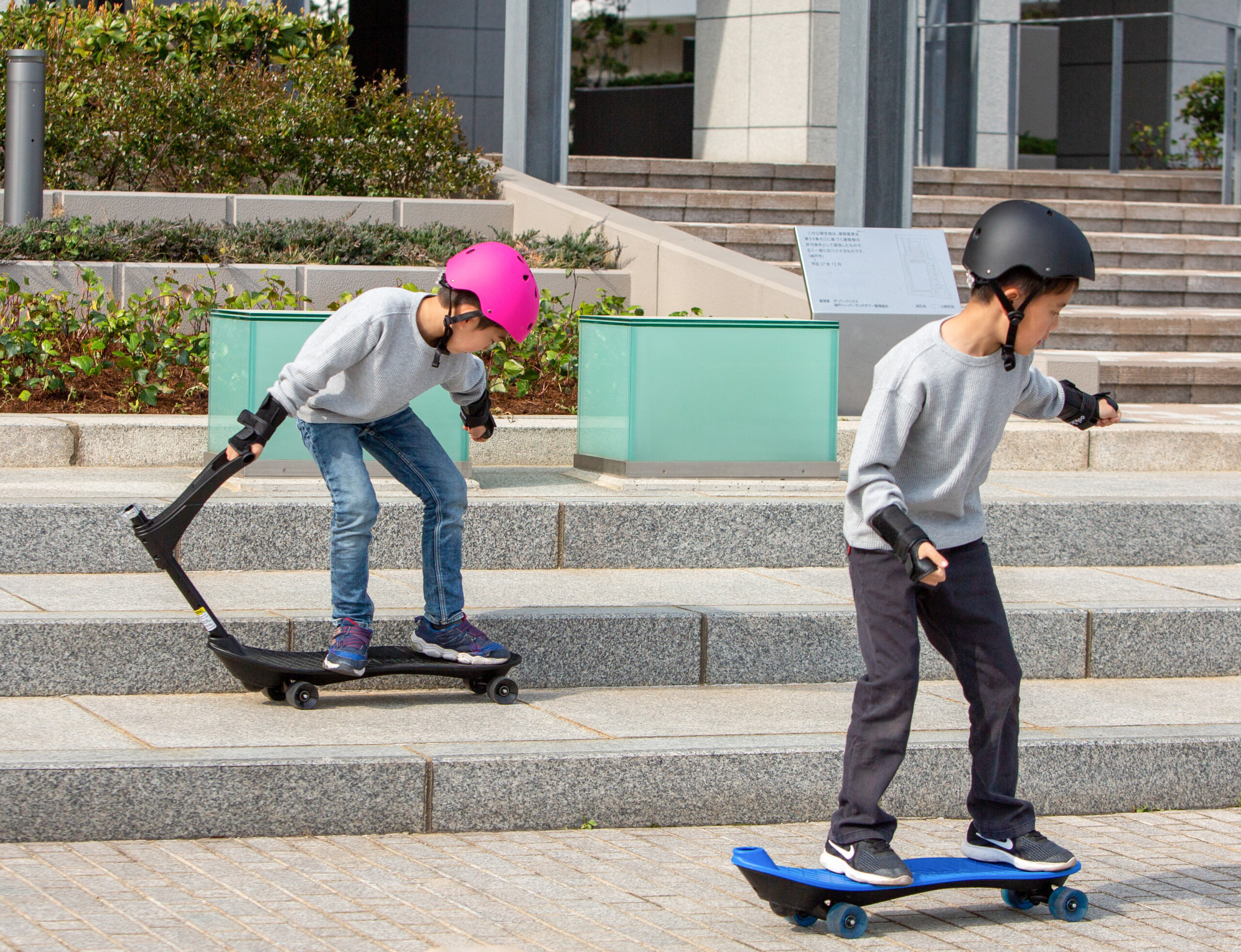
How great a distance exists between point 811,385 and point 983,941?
3.94m

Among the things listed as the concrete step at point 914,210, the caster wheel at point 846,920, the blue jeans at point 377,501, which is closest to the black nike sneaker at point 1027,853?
the caster wheel at point 846,920

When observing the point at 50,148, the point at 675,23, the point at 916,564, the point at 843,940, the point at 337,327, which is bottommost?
the point at 843,940

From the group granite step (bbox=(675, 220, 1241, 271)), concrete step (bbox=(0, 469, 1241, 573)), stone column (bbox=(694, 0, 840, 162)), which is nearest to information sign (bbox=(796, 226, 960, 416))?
concrete step (bbox=(0, 469, 1241, 573))

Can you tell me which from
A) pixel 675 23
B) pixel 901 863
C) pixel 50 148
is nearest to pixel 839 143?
pixel 50 148

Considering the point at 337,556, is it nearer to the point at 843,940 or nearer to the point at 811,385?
the point at 843,940

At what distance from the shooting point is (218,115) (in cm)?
1160

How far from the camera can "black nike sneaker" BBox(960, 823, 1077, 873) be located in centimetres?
396

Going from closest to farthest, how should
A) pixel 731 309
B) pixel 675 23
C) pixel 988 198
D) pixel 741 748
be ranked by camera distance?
1. pixel 741 748
2. pixel 731 309
3. pixel 988 198
4. pixel 675 23

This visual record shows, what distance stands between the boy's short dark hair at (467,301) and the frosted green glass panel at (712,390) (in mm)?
2526

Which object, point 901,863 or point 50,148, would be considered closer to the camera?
point 901,863

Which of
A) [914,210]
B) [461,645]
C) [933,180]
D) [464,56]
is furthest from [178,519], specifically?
[464,56]

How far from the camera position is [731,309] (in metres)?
10.1

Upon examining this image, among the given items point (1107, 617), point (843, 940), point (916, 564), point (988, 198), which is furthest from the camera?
point (988, 198)

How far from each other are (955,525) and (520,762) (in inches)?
56.5
